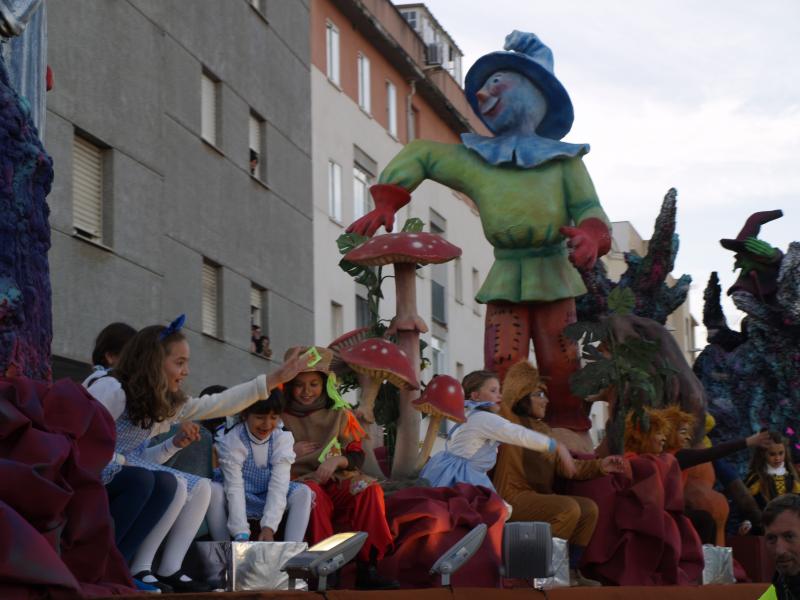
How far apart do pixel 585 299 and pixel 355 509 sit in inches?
194

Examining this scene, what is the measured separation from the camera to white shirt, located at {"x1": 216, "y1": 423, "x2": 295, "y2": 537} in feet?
21.8

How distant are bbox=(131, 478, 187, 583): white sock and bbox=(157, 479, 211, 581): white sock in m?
0.07

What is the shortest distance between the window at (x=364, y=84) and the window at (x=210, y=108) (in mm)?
7841

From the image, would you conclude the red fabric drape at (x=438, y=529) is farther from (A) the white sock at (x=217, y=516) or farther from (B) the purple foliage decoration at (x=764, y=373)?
(B) the purple foliage decoration at (x=764, y=373)

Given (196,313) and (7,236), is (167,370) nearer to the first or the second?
(7,236)

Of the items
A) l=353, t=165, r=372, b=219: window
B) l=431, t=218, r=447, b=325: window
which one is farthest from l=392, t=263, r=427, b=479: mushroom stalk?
l=431, t=218, r=447, b=325: window

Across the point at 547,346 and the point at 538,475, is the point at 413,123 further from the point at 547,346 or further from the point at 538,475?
the point at 538,475

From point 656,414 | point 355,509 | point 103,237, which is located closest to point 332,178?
point 103,237

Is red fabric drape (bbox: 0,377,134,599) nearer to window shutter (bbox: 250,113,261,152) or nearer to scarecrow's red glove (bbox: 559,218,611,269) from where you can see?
scarecrow's red glove (bbox: 559,218,611,269)

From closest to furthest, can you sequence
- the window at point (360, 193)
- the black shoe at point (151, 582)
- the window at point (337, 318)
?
the black shoe at point (151, 582)
the window at point (337, 318)
the window at point (360, 193)

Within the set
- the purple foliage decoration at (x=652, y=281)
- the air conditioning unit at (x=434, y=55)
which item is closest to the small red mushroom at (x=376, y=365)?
the purple foliage decoration at (x=652, y=281)

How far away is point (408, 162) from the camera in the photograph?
10.0 meters

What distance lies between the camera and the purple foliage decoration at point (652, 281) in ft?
38.1

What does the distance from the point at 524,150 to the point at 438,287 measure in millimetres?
23142
